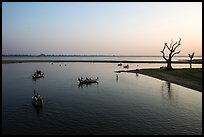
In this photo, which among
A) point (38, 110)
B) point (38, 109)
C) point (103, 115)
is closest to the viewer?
point (103, 115)

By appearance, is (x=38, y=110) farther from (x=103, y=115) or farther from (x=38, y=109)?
(x=103, y=115)

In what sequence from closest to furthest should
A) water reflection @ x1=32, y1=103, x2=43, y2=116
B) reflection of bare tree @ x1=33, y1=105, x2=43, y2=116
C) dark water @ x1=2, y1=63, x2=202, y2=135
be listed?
1. dark water @ x1=2, y1=63, x2=202, y2=135
2. water reflection @ x1=32, y1=103, x2=43, y2=116
3. reflection of bare tree @ x1=33, y1=105, x2=43, y2=116

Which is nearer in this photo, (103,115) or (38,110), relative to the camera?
(103,115)

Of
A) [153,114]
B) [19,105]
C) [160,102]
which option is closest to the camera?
[153,114]

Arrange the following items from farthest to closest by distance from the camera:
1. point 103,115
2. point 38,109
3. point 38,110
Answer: point 38,109, point 38,110, point 103,115

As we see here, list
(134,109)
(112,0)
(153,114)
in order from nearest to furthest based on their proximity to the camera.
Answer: (112,0) < (153,114) < (134,109)

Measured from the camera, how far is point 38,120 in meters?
25.9

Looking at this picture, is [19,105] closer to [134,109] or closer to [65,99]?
[65,99]

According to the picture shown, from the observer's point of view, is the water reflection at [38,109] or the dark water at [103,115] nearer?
the dark water at [103,115]

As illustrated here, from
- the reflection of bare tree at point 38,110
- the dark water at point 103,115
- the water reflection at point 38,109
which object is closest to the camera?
the dark water at point 103,115

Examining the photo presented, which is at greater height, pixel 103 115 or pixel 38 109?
pixel 38 109

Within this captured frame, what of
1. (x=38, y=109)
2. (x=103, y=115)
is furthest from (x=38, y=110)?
(x=103, y=115)

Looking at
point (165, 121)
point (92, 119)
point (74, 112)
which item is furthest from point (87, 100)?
point (165, 121)

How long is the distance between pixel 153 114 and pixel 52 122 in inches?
482
